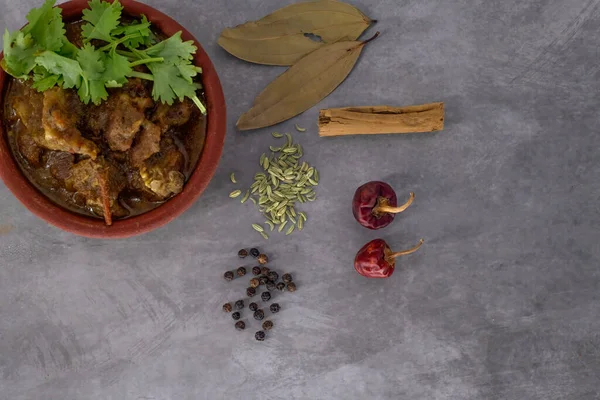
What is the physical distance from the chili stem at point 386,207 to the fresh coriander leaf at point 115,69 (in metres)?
1.15

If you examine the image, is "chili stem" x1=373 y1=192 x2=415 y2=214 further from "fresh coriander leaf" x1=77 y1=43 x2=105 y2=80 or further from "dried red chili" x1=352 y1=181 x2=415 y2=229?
"fresh coriander leaf" x1=77 y1=43 x2=105 y2=80

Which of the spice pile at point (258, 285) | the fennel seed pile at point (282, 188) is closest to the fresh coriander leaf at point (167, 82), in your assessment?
the fennel seed pile at point (282, 188)

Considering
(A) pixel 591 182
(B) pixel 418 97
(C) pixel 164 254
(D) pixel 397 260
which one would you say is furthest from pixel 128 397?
(A) pixel 591 182

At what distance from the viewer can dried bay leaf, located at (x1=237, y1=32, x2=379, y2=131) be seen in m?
2.78

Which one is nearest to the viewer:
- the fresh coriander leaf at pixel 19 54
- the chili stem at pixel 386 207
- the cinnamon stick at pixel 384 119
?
the fresh coriander leaf at pixel 19 54

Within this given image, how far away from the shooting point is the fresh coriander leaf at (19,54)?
2129 mm

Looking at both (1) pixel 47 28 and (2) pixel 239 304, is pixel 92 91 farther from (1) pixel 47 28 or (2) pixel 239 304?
(2) pixel 239 304

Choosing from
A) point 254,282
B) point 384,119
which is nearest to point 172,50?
point 384,119

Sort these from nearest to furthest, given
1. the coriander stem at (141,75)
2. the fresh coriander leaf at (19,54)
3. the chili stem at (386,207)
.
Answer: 1. the fresh coriander leaf at (19,54)
2. the coriander stem at (141,75)
3. the chili stem at (386,207)

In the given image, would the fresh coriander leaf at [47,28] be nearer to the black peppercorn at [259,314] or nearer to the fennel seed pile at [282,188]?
the fennel seed pile at [282,188]

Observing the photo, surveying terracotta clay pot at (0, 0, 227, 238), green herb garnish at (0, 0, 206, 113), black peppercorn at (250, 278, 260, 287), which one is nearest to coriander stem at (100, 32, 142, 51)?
green herb garnish at (0, 0, 206, 113)

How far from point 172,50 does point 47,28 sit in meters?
0.43

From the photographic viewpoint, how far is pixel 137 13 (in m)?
2.32

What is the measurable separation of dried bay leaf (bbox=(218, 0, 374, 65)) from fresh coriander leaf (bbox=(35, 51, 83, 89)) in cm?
77
